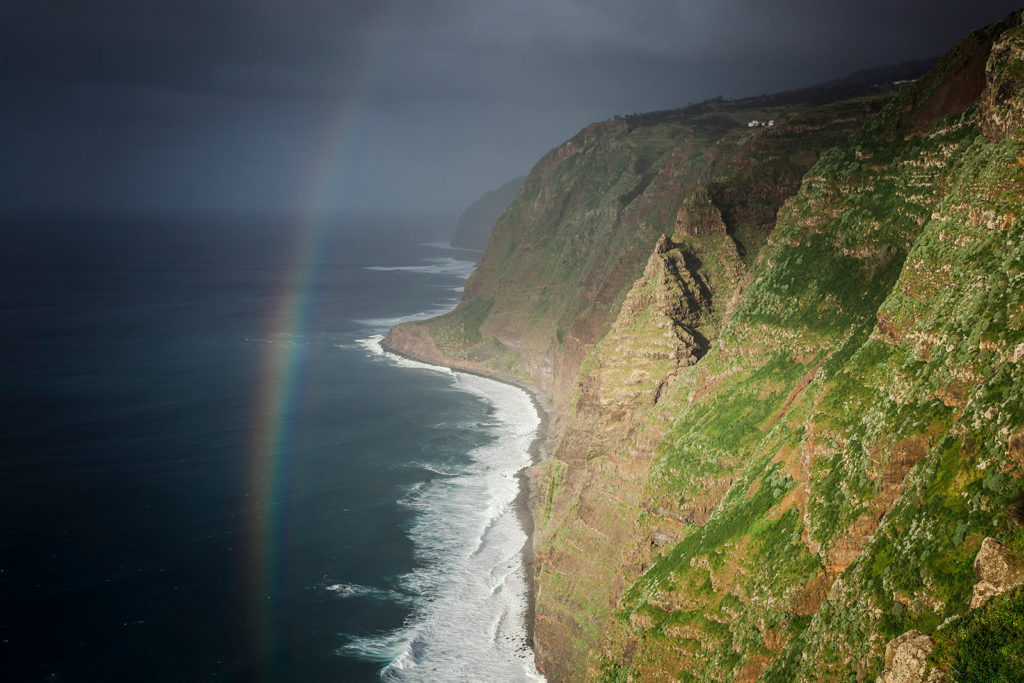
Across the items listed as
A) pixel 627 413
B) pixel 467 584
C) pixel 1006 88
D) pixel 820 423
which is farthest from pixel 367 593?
pixel 1006 88

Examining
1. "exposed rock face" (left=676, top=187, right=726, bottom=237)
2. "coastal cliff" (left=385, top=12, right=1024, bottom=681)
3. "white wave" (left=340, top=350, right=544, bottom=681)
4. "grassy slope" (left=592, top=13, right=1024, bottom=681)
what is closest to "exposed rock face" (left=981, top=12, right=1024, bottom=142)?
"coastal cliff" (left=385, top=12, right=1024, bottom=681)

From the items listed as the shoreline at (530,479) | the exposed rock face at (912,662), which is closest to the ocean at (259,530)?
the shoreline at (530,479)

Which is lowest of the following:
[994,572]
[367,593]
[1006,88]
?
[367,593]

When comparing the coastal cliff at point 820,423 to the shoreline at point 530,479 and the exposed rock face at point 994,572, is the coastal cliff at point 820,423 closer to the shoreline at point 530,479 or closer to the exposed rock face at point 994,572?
the exposed rock face at point 994,572

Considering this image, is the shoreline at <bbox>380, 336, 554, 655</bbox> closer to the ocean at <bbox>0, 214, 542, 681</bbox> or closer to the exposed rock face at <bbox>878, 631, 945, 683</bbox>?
the ocean at <bbox>0, 214, 542, 681</bbox>

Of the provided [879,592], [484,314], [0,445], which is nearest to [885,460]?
[879,592]

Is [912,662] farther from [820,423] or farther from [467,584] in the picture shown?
[467,584]

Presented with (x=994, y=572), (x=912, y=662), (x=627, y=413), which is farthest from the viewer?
(x=627, y=413)

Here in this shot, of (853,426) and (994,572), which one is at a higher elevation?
(853,426)
